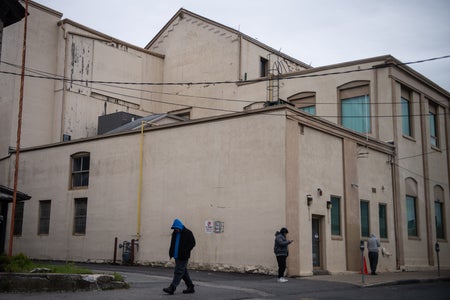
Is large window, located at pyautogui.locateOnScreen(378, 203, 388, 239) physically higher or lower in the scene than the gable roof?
lower

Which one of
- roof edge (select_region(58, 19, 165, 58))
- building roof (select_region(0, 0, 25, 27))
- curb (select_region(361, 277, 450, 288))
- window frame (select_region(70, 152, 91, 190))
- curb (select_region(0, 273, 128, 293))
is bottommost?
curb (select_region(361, 277, 450, 288))

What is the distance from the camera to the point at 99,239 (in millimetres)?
24578

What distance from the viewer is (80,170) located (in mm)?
26438

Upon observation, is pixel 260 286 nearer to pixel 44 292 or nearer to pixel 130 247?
pixel 44 292

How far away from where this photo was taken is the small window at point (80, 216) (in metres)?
25.8

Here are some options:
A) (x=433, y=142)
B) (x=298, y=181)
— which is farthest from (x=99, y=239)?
(x=433, y=142)

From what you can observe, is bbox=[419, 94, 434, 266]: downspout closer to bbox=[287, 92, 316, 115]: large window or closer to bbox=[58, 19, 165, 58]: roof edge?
bbox=[287, 92, 316, 115]: large window

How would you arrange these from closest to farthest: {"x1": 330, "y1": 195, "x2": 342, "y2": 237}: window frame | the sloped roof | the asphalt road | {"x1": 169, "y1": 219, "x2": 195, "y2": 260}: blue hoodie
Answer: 1. the asphalt road
2. {"x1": 169, "y1": 219, "x2": 195, "y2": 260}: blue hoodie
3. {"x1": 330, "y1": 195, "x2": 342, "y2": 237}: window frame
4. the sloped roof

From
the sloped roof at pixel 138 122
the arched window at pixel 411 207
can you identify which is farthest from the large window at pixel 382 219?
the sloped roof at pixel 138 122

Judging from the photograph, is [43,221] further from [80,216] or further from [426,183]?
[426,183]

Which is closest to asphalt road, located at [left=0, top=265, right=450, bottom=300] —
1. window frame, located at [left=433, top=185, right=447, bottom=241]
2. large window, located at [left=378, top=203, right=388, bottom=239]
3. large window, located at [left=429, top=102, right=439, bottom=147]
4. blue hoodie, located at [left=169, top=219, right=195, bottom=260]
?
blue hoodie, located at [left=169, top=219, right=195, bottom=260]

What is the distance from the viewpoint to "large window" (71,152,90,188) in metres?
26.2

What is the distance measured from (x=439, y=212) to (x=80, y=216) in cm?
1984

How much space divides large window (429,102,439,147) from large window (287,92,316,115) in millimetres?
7767
